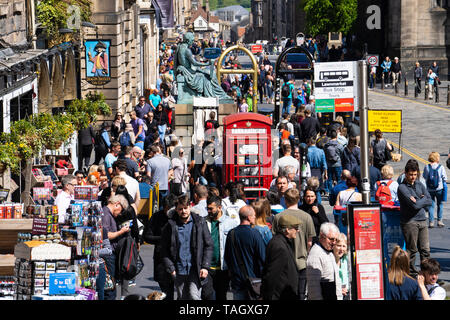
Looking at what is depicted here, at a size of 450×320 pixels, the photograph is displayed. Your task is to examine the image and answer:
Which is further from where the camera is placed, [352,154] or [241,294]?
[352,154]

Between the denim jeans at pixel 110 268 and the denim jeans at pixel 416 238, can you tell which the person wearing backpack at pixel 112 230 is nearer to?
the denim jeans at pixel 110 268

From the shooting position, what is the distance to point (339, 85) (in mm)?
12141

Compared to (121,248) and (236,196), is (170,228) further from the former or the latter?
(236,196)

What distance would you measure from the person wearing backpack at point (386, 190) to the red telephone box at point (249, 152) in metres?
5.18

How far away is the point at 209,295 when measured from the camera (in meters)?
11.5

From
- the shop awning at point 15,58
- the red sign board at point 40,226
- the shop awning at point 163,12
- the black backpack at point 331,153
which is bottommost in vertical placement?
the black backpack at point 331,153

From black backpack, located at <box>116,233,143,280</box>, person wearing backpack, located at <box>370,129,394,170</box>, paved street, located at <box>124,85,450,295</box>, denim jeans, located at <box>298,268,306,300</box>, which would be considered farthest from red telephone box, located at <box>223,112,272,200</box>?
denim jeans, located at <box>298,268,306,300</box>

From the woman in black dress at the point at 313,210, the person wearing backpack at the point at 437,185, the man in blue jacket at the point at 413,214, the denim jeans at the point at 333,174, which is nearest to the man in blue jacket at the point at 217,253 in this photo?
the woman in black dress at the point at 313,210

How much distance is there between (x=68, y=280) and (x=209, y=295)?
2.04 m

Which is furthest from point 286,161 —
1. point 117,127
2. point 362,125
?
point 117,127

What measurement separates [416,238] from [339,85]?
334cm

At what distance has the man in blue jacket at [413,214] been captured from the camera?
14234 mm

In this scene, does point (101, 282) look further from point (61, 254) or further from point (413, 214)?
point (413, 214)
